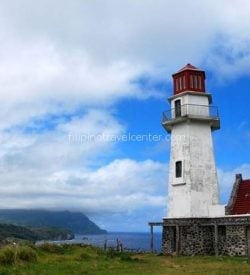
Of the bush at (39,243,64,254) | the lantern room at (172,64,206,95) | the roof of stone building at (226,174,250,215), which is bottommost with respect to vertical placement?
the bush at (39,243,64,254)

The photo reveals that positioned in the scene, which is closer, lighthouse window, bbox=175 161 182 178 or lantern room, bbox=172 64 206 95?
lighthouse window, bbox=175 161 182 178

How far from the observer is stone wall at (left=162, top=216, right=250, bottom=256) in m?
30.2

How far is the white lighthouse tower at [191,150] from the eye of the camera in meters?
32.3

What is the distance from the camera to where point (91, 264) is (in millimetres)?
23547

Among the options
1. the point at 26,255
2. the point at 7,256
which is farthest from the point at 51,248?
the point at 7,256

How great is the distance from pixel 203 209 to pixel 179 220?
1.75 meters

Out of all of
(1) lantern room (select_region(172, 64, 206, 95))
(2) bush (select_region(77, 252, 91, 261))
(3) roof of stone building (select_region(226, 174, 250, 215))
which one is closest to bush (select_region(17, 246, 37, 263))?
(2) bush (select_region(77, 252, 91, 261))

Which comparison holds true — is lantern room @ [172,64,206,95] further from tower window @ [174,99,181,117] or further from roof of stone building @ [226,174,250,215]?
roof of stone building @ [226,174,250,215]

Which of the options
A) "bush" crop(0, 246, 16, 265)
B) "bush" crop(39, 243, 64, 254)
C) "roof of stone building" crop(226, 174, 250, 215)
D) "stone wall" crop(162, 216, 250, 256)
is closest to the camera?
"bush" crop(0, 246, 16, 265)

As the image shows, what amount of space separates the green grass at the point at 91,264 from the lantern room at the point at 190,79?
12056 millimetres

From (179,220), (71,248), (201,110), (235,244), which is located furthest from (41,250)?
(201,110)

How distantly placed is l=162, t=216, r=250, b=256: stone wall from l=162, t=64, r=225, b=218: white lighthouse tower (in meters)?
0.64

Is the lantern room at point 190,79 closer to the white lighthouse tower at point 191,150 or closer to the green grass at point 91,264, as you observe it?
the white lighthouse tower at point 191,150

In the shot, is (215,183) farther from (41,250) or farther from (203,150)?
(41,250)
